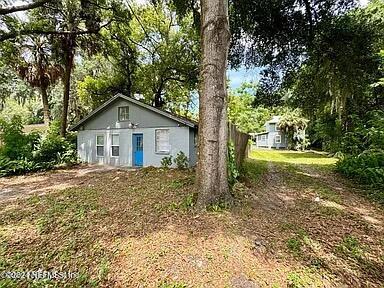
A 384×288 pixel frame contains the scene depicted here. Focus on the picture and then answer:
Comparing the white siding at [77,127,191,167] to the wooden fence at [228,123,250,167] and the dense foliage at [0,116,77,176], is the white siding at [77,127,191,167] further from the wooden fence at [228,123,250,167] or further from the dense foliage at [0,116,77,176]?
the wooden fence at [228,123,250,167]

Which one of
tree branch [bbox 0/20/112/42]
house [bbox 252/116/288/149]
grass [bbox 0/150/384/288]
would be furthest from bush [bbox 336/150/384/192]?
house [bbox 252/116/288/149]

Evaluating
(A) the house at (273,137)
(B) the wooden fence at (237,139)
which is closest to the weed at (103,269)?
(B) the wooden fence at (237,139)

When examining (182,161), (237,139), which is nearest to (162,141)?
(182,161)

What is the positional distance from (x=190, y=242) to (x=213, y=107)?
2.52 meters

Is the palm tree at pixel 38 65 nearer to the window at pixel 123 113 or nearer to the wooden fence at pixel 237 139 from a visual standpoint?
the window at pixel 123 113

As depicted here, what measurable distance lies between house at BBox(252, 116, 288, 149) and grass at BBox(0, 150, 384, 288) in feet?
97.7

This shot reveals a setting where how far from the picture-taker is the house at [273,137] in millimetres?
35312

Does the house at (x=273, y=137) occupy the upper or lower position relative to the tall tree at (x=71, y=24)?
A: lower

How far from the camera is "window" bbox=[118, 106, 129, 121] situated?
48.5 feet

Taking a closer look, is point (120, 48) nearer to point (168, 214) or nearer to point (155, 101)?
point (155, 101)

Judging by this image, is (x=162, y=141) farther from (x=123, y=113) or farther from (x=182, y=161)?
(x=123, y=113)

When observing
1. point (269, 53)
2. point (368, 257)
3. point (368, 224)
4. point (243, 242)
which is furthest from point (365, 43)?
point (243, 242)

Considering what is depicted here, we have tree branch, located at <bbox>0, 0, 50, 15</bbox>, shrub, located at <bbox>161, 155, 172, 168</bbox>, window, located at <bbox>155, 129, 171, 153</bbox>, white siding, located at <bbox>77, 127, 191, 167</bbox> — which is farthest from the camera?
window, located at <bbox>155, 129, 171, 153</bbox>

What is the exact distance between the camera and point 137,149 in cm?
1463
